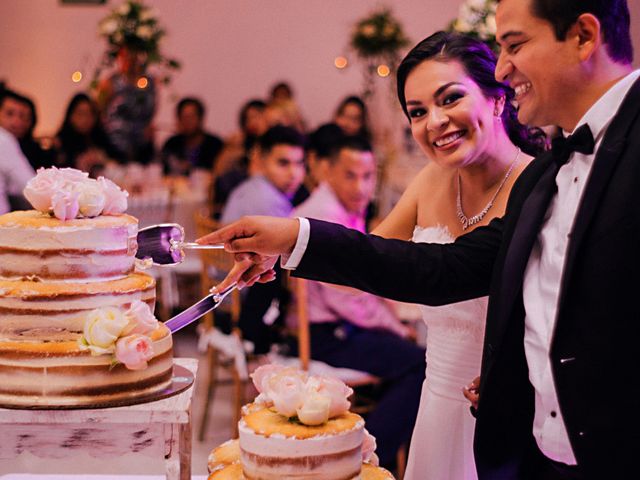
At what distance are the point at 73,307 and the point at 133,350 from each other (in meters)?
0.16

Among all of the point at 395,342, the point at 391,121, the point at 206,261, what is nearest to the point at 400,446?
the point at 395,342

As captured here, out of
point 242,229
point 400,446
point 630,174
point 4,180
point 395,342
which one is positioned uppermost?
point 630,174

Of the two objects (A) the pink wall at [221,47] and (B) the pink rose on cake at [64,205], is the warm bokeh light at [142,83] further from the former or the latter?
(B) the pink rose on cake at [64,205]

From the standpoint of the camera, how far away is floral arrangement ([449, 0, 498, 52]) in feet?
12.2

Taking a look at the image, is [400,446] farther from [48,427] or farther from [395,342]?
[48,427]

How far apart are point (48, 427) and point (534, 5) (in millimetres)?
1175

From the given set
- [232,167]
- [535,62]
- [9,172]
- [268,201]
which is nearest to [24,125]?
[232,167]

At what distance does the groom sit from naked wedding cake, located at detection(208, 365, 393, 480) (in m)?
0.29

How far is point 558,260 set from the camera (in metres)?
1.62

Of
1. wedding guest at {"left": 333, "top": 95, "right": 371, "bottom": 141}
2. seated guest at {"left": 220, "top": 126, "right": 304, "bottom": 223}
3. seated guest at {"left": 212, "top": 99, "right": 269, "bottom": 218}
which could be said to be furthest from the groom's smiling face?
wedding guest at {"left": 333, "top": 95, "right": 371, "bottom": 141}

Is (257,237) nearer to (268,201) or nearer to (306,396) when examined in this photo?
(306,396)

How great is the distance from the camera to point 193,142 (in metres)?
9.30

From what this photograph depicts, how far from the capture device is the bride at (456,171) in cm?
219

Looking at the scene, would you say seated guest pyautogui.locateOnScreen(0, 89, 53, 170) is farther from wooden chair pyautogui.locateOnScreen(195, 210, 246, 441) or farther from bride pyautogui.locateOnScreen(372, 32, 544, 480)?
bride pyautogui.locateOnScreen(372, 32, 544, 480)
